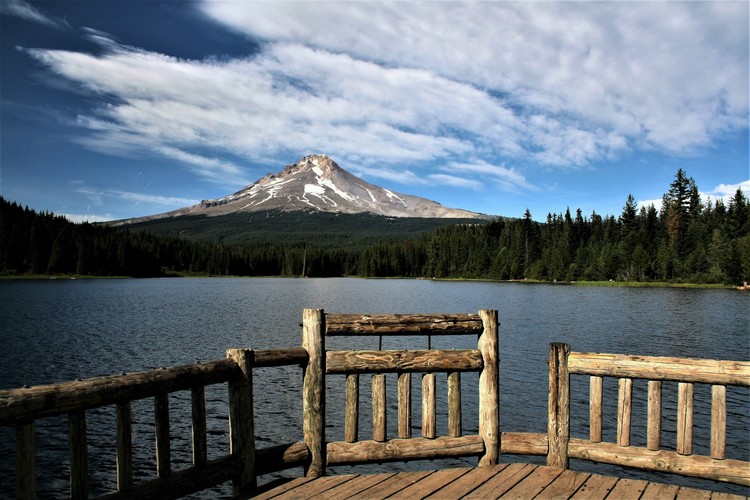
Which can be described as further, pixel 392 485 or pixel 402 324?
pixel 402 324

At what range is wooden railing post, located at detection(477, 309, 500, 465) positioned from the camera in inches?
312

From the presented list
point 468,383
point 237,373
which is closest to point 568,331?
point 468,383

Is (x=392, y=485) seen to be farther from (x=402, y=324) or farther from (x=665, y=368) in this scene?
(x=665, y=368)

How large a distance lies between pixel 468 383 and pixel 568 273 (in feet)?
434

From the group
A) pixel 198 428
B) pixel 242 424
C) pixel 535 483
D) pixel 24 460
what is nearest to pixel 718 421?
pixel 535 483

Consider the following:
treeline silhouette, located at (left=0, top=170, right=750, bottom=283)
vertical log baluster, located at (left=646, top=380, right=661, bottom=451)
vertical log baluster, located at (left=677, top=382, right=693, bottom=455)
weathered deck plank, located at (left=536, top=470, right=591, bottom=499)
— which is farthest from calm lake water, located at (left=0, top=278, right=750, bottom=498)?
treeline silhouette, located at (left=0, top=170, right=750, bottom=283)

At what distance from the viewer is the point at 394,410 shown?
1992cm

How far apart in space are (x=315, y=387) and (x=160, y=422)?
224 cm

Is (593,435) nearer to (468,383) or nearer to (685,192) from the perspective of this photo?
(468,383)

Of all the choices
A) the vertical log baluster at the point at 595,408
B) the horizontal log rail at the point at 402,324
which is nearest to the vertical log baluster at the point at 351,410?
the horizontal log rail at the point at 402,324

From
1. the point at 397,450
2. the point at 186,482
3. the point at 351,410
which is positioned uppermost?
the point at 351,410

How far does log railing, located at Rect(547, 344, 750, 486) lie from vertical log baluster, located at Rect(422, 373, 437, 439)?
1.82 m

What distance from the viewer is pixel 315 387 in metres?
7.58

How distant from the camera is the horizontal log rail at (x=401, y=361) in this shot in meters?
7.73
